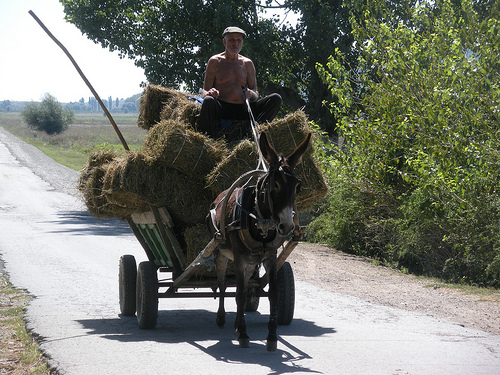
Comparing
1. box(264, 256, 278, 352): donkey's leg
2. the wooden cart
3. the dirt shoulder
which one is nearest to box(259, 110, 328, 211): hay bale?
the wooden cart

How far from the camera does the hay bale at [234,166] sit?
6.78 m

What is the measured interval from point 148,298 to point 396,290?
4593 mm

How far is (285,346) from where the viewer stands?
612cm

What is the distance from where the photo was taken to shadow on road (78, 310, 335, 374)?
5.62 metres

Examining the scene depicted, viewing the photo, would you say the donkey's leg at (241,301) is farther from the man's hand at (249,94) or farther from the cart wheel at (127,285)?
the man's hand at (249,94)

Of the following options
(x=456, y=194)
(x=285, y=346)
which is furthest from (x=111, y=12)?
(x=285, y=346)

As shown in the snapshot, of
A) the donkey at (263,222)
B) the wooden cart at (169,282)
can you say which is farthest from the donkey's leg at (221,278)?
the donkey at (263,222)

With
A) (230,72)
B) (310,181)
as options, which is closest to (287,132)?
(310,181)

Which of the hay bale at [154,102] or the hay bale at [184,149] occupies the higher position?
the hay bale at [154,102]

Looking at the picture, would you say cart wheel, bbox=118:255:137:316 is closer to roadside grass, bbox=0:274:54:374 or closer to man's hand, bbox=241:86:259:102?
roadside grass, bbox=0:274:54:374

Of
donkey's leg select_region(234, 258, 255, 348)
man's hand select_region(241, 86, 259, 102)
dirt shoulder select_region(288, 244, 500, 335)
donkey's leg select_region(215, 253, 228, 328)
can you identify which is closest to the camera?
donkey's leg select_region(234, 258, 255, 348)

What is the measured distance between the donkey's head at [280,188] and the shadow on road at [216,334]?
1202 mm

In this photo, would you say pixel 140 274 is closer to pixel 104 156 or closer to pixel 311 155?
pixel 104 156

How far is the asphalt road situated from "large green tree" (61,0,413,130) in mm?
10381
